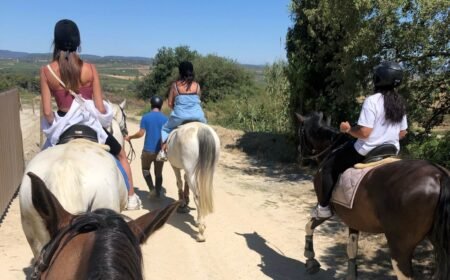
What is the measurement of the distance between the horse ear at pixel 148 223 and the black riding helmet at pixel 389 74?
3.18m

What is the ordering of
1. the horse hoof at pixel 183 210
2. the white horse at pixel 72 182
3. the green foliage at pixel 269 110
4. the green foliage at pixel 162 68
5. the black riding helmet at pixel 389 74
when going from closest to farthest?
1. the white horse at pixel 72 182
2. the black riding helmet at pixel 389 74
3. the horse hoof at pixel 183 210
4. the green foliage at pixel 269 110
5. the green foliage at pixel 162 68

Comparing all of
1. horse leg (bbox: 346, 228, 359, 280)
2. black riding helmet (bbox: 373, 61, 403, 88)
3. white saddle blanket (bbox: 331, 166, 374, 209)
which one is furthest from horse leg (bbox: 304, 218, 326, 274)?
black riding helmet (bbox: 373, 61, 403, 88)

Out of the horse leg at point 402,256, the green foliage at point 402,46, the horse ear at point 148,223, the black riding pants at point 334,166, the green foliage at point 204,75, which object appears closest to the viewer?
the horse ear at point 148,223

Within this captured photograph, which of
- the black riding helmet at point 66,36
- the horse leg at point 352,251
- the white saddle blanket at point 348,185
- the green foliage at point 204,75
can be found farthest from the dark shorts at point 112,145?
the green foliage at point 204,75

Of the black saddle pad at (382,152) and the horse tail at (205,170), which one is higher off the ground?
the black saddle pad at (382,152)

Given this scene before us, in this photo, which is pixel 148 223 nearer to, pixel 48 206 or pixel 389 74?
pixel 48 206

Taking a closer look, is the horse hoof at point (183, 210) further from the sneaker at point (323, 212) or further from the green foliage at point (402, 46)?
the green foliage at point (402, 46)

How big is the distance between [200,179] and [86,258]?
207 inches

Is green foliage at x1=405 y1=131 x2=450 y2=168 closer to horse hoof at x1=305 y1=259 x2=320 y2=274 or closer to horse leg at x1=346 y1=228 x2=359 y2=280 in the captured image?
horse leg at x1=346 y1=228 x2=359 y2=280

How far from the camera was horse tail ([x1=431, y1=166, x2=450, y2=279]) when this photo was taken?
3.76 meters

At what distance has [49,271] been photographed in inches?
69.4

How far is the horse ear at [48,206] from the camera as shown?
2.00 meters

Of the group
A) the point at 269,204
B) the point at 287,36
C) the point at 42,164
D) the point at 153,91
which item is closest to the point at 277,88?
the point at 287,36

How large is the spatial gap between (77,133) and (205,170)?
3372 millimetres
